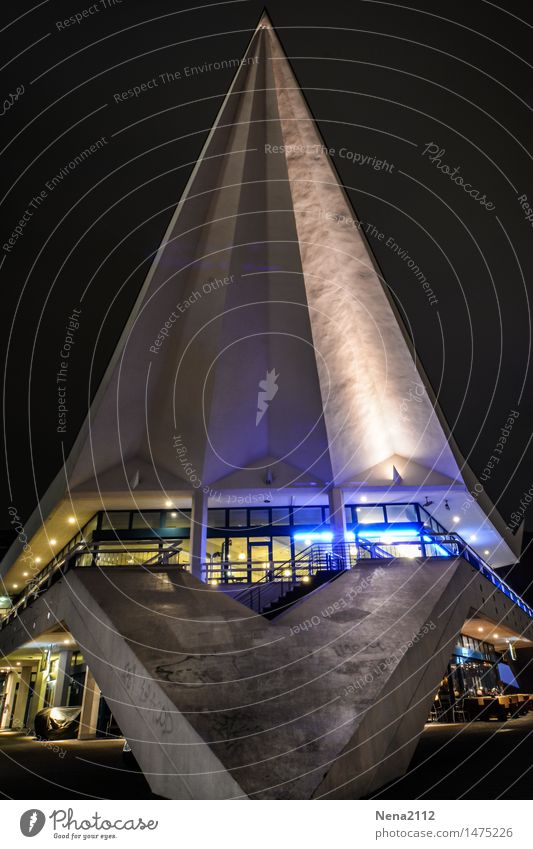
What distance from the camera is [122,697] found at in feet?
28.0

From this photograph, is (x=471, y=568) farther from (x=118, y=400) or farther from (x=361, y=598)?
(x=118, y=400)

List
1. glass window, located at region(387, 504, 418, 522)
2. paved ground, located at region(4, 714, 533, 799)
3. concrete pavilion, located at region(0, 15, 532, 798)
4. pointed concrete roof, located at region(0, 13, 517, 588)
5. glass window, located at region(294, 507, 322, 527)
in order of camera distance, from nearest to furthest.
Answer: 1. paved ground, located at region(4, 714, 533, 799)
2. concrete pavilion, located at region(0, 15, 532, 798)
3. pointed concrete roof, located at region(0, 13, 517, 588)
4. glass window, located at region(387, 504, 418, 522)
5. glass window, located at region(294, 507, 322, 527)

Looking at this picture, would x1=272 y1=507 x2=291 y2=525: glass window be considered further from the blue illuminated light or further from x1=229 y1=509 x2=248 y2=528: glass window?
x1=229 y1=509 x2=248 y2=528: glass window

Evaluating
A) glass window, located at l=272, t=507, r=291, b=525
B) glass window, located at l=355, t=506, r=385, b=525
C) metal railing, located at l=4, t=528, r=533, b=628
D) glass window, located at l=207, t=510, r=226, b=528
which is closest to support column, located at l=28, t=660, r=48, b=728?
metal railing, located at l=4, t=528, r=533, b=628

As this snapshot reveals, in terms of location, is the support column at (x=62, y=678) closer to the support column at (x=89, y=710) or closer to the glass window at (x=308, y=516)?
the support column at (x=89, y=710)

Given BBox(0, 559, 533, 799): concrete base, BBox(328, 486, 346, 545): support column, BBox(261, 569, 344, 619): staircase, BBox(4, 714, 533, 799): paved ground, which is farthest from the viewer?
BBox(328, 486, 346, 545): support column

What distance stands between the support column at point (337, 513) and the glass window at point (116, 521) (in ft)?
31.3

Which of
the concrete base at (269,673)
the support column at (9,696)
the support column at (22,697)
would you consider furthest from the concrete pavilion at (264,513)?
the support column at (9,696)

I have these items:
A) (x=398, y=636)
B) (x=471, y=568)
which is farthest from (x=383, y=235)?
(x=398, y=636)

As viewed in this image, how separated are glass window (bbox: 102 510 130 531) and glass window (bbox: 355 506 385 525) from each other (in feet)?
35.9

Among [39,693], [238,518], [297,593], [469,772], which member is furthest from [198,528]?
[39,693]

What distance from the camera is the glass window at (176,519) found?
942 inches

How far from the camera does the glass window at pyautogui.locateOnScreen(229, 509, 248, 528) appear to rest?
79.9 ft

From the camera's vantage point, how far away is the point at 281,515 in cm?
2459
